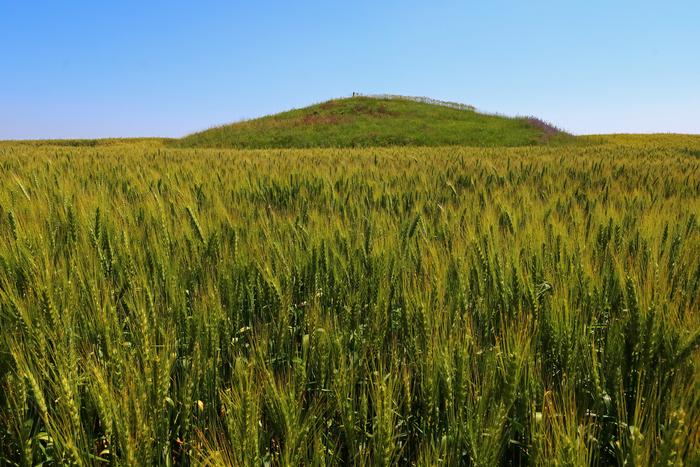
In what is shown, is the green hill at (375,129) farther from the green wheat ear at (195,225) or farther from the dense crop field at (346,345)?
the dense crop field at (346,345)

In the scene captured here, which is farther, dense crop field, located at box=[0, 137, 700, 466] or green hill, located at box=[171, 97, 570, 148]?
green hill, located at box=[171, 97, 570, 148]

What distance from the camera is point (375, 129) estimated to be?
34.3 m

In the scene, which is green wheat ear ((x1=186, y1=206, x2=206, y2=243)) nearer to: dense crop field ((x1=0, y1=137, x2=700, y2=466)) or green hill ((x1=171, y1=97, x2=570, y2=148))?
dense crop field ((x1=0, y1=137, x2=700, y2=466))

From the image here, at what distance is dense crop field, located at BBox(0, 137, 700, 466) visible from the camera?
3.08ft

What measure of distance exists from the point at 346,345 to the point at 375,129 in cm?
3410

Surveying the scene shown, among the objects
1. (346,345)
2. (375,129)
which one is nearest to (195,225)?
(346,345)

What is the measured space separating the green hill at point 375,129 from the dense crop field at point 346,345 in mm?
28378

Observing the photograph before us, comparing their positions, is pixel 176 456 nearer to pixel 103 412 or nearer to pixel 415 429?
pixel 103 412

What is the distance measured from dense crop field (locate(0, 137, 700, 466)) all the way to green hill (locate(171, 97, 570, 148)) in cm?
2838

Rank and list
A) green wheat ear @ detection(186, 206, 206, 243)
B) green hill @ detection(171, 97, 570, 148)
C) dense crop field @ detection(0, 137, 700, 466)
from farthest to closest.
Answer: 1. green hill @ detection(171, 97, 570, 148)
2. green wheat ear @ detection(186, 206, 206, 243)
3. dense crop field @ detection(0, 137, 700, 466)

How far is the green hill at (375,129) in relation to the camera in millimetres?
31344

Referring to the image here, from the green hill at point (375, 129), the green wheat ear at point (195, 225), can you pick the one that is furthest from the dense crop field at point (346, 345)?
the green hill at point (375, 129)

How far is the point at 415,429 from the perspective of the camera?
46.1 inches

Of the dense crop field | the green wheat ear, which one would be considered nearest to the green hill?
the green wheat ear
